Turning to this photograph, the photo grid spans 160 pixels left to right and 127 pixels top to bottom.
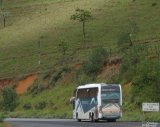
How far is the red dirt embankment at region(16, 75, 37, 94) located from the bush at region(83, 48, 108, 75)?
1400cm

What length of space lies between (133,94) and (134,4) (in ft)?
222

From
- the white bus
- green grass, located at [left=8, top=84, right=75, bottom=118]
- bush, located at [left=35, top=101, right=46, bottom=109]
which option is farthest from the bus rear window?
bush, located at [left=35, top=101, right=46, bottom=109]

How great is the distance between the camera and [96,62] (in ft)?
301

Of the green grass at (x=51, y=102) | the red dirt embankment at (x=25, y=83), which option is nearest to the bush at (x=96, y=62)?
the green grass at (x=51, y=102)

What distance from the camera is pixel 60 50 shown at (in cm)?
11219

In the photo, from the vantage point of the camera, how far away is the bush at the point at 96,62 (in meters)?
91.5

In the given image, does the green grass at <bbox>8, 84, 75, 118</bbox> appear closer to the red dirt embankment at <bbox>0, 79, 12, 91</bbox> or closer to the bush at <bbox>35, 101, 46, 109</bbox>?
the bush at <bbox>35, 101, 46, 109</bbox>

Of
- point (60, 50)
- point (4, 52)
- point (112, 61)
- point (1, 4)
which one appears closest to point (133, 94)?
point (112, 61)

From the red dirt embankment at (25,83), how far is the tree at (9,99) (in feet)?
23.5

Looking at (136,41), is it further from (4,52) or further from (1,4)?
(1,4)

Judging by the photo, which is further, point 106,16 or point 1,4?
point 1,4

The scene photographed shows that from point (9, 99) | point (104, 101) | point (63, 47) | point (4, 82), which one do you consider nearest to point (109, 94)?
point (104, 101)

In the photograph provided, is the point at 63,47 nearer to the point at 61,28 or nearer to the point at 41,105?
the point at 41,105

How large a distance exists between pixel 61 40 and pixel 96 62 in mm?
25743
